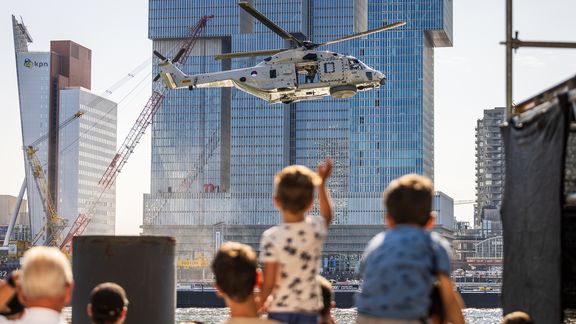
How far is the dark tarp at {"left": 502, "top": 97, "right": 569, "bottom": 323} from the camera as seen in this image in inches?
433

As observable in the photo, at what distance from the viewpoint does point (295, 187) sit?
7.39m

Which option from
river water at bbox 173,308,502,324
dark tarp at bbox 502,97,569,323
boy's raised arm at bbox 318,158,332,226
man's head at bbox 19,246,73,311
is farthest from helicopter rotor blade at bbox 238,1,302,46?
river water at bbox 173,308,502,324

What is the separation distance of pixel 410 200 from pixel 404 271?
0.47 metres

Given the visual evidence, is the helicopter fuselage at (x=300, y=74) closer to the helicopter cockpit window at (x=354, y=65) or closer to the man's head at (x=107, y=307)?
the helicopter cockpit window at (x=354, y=65)

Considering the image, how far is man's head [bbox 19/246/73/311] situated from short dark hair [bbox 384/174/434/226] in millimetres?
2107

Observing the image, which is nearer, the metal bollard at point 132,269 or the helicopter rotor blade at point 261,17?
the metal bollard at point 132,269

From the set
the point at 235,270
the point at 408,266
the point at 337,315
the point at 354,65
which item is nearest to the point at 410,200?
the point at 408,266

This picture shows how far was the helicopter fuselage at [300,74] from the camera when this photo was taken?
51000 mm

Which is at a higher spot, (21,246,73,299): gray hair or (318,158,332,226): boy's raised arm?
(318,158,332,226): boy's raised arm

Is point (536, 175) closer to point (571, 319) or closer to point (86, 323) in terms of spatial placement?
point (571, 319)

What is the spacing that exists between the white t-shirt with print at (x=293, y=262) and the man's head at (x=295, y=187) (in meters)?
0.20

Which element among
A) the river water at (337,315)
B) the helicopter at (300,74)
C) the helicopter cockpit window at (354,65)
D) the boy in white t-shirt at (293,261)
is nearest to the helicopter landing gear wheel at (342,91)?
the helicopter at (300,74)

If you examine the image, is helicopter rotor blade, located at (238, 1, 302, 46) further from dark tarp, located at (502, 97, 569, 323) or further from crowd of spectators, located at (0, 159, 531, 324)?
crowd of spectators, located at (0, 159, 531, 324)

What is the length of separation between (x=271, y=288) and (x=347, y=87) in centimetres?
4659
